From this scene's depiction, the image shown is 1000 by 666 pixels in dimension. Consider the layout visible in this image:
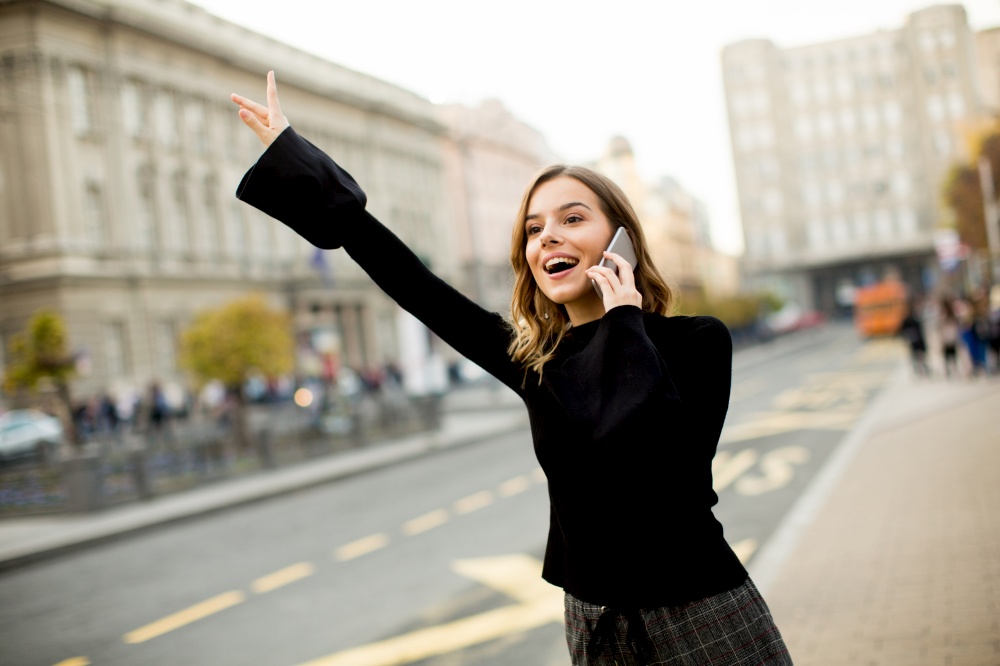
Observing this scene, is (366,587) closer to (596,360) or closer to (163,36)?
(596,360)

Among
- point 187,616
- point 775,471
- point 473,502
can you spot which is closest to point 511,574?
point 187,616

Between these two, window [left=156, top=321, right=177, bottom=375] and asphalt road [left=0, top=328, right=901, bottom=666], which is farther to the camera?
window [left=156, top=321, right=177, bottom=375]

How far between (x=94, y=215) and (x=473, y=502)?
2666 centimetres

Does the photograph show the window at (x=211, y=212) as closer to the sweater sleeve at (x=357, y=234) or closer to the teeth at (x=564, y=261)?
the sweater sleeve at (x=357, y=234)

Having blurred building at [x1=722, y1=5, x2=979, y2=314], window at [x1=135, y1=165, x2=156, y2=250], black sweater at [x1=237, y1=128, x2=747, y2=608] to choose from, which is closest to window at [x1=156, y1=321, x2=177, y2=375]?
window at [x1=135, y1=165, x2=156, y2=250]

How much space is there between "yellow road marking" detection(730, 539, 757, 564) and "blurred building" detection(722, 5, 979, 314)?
71.4 m

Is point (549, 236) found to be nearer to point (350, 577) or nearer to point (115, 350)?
point (350, 577)

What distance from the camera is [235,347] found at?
66.6ft

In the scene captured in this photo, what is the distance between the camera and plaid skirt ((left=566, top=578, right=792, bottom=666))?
6.11 feet

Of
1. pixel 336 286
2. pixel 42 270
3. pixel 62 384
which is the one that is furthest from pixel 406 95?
pixel 62 384

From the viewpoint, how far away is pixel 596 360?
185cm

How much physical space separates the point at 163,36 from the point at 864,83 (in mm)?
59175

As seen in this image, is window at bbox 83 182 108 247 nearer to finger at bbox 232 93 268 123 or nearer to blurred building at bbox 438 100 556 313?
blurred building at bbox 438 100 556 313

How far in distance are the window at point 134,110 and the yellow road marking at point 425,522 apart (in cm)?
2847
